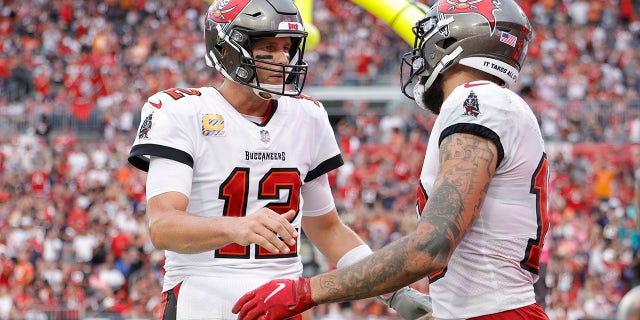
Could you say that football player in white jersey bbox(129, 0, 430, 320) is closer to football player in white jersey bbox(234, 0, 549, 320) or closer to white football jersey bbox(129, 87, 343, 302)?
white football jersey bbox(129, 87, 343, 302)

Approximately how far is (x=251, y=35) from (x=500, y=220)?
54.4 inches

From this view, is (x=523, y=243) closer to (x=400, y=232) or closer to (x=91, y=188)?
(x=400, y=232)

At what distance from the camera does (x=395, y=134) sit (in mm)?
→ 17453

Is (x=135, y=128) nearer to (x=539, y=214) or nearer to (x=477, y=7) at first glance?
(x=477, y=7)

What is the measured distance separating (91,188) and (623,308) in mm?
15143

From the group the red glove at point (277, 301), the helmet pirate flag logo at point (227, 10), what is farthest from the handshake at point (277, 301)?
the helmet pirate flag logo at point (227, 10)

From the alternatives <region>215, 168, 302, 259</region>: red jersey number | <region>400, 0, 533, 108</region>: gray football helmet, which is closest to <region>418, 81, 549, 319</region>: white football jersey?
<region>400, 0, 533, 108</region>: gray football helmet

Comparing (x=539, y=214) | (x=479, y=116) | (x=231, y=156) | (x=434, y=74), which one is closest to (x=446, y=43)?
(x=434, y=74)

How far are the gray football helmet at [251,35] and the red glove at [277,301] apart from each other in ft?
3.61

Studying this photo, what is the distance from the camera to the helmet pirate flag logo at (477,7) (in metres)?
3.45

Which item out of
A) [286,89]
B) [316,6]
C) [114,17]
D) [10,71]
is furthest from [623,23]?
[286,89]

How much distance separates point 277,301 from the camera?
120 inches

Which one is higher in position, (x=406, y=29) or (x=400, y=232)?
(x=406, y=29)

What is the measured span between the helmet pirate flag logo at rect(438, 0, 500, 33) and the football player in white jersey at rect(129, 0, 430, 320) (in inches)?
30.3
